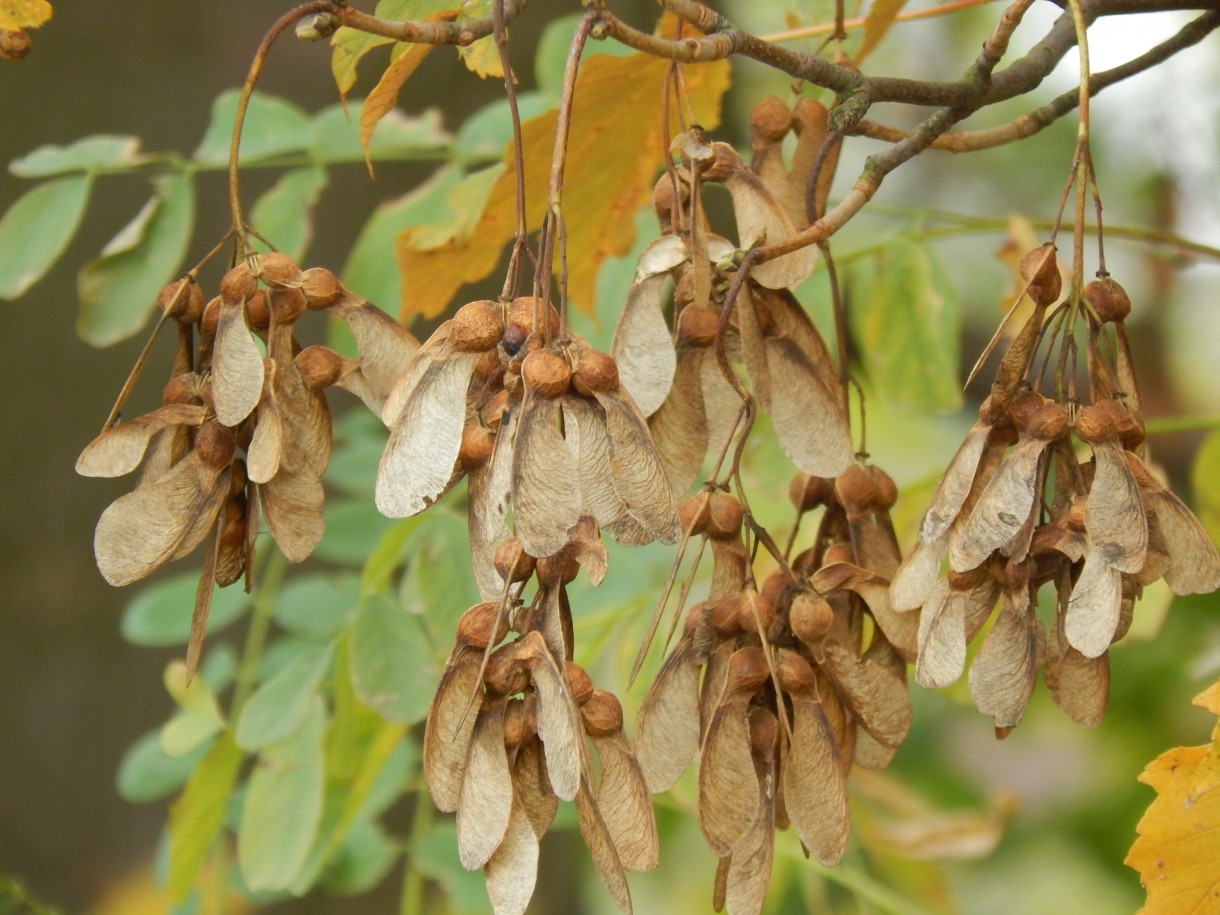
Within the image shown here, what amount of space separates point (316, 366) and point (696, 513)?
214 millimetres

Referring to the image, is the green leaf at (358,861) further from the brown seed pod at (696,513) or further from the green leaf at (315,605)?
the brown seed pod at (696,513)

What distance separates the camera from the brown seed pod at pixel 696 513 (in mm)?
730

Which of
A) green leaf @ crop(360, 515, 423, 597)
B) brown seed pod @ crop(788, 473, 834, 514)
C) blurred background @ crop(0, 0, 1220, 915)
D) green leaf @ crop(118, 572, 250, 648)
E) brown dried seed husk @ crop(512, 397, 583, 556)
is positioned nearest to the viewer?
brown dried seed husk @ crop(512, 397, 583, 556)

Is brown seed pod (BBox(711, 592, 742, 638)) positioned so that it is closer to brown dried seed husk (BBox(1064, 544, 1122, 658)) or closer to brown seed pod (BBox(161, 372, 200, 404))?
brown dried seed husk (BBox(1064, 544, 1122, 658))

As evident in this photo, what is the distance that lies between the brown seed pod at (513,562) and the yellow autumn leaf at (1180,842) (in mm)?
358

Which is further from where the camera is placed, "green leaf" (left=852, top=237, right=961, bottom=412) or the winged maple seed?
"green leaf" (left=852, top=237, right=961, bottom=412)

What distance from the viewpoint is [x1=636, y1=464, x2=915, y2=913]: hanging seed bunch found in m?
0.70

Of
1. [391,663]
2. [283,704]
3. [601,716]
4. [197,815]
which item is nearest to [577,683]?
[601,716]

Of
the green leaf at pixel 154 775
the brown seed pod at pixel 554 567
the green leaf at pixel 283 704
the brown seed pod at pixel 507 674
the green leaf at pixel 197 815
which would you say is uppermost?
the brown seed pod at pixel 554 567

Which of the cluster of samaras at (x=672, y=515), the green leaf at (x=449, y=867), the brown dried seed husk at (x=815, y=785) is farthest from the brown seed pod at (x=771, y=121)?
the green leaf at (x=449, y=867)

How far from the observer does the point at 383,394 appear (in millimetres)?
764

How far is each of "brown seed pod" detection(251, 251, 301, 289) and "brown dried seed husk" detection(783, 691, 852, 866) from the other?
1.10 feet

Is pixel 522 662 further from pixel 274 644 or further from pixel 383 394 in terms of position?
pixel 274 644

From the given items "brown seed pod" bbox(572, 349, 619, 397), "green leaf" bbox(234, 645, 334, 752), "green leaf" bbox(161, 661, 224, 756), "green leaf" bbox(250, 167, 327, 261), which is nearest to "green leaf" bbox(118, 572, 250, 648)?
"green leaf" bbox(161, 661, 224, 756)
